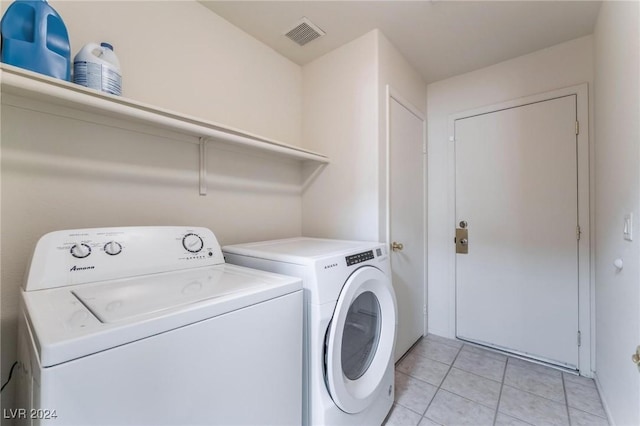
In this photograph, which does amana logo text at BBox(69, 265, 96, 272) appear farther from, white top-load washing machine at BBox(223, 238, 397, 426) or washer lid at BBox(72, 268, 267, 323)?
white top-load washing machine at BBox(223, 238, 397, 426)

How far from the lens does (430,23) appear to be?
1809 mm

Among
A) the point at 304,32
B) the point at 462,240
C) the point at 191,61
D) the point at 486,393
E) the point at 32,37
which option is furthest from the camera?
the point at 462,240

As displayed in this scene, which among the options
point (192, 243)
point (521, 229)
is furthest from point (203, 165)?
point (521, 229)

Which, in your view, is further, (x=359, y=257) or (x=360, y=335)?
(x=360, y=335)

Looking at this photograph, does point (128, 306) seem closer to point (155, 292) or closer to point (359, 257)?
point (155, 292)

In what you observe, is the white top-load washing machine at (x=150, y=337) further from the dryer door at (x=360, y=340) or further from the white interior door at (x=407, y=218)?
the white interior door at (x=407, y=218)

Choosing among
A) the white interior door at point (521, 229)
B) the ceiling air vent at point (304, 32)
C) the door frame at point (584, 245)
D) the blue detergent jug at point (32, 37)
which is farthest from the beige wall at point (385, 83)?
Result: the blue detergent jug at point (32, 37)

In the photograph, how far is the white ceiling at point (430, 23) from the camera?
164cm

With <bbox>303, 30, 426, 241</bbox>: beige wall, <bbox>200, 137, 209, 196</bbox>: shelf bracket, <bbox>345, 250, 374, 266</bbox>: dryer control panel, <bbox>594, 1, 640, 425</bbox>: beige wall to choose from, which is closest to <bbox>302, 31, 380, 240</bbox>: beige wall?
<bbox>303, 30, 426, 241</bbox>: beige wall

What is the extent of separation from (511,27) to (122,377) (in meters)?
2.76

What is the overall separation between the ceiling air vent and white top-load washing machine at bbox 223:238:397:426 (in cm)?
157

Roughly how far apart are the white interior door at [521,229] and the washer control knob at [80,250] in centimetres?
265

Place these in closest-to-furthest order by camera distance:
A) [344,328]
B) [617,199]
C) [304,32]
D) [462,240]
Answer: [344,328]
[617,199]
[304,32]
[462,240]

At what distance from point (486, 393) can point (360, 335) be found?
1.09m
